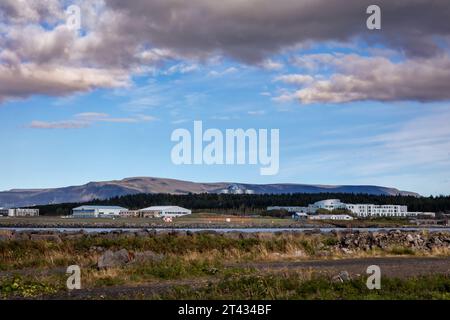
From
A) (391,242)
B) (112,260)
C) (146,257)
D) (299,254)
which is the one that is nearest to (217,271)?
(146,257)

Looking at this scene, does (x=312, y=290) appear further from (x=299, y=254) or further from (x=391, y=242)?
(x=391, y=242)

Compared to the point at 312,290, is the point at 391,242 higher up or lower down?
lower down

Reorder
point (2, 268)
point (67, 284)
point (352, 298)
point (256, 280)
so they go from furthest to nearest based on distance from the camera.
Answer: point (2, 268) < point (67, 284) < point (256, 280) < point (352, 298)

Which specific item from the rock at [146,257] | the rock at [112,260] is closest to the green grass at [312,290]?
the rock at [112,260]

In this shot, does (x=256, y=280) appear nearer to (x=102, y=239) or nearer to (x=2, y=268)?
(x=2, y=268)

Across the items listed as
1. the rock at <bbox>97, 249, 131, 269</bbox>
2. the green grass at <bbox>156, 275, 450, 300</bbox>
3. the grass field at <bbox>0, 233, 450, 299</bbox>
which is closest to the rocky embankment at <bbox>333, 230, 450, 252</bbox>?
the grass field at <bbox>0, 233, 450, 299</bbox>

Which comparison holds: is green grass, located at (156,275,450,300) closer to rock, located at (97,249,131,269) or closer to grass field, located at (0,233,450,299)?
grass field, located at (0,233,450,299)

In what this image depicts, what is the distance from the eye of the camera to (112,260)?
26547 mm

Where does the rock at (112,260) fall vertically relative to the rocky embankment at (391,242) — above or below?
above

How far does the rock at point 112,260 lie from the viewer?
25938 millimetres

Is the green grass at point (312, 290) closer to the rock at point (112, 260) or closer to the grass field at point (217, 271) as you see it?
the grass field at point (217, 271)
